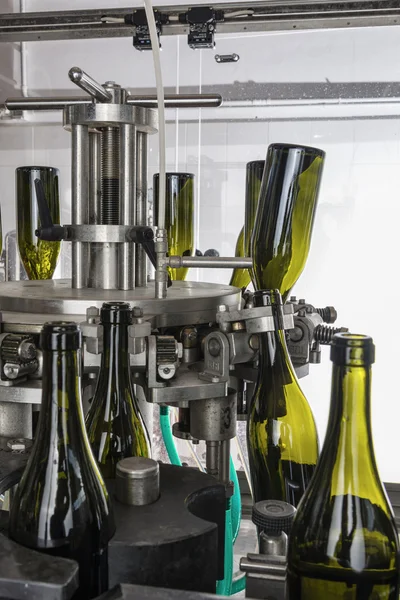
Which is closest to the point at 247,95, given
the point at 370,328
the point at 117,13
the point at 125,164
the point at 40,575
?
the point at 370,328

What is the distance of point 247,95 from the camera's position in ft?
7.35

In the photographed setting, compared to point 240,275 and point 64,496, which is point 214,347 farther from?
point 240,275

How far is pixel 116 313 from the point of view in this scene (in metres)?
0.52

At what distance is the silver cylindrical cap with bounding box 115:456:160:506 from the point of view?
0.45 metres

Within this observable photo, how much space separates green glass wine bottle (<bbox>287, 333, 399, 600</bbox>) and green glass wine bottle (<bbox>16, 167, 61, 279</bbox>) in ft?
2.35

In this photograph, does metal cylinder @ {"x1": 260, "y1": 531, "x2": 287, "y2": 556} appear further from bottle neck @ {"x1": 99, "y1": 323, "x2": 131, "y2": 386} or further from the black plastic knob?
bottle neck @ {"x1": 99, "y1": 323, "x2": 131, "y2": 386}

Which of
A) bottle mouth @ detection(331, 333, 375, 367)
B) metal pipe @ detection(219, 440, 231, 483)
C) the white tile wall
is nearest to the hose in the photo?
metal pipe @ detection(219, 440, 231, 483)

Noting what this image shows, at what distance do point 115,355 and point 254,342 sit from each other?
7.6 inches

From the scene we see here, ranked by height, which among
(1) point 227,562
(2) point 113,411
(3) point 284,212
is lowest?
(1) point 227,562

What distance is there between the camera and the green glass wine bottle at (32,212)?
104cm

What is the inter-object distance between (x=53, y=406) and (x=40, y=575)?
0.11 meters

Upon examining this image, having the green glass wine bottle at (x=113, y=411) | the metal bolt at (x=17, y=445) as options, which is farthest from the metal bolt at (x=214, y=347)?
the metal bolt at (x=17, y=445)

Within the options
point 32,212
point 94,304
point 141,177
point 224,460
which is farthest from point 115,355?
point 32,212

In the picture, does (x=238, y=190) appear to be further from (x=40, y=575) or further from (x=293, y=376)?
(x=40, y=575)
